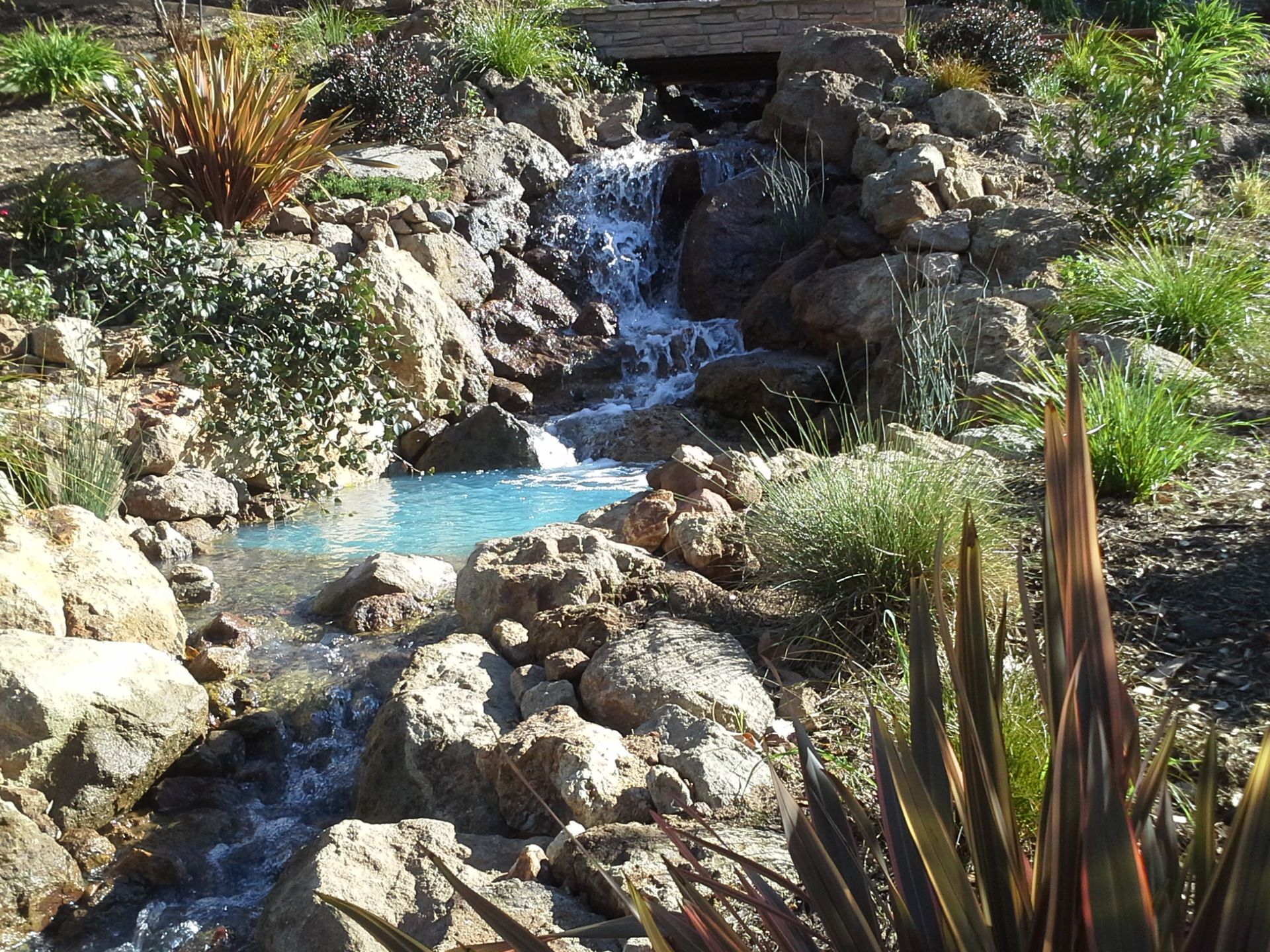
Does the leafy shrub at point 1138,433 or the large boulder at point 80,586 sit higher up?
the leafy shrub at point 1138,433

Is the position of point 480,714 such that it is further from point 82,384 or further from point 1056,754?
point 82,384

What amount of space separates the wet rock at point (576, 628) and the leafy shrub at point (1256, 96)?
11636mm

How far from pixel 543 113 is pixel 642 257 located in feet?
7.13

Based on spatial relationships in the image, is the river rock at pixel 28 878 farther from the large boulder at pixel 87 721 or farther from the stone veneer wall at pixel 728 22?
the stone veneer wall at pixel 728 22

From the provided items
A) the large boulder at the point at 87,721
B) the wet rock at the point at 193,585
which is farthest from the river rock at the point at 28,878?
the wet rock at the point at 193,585

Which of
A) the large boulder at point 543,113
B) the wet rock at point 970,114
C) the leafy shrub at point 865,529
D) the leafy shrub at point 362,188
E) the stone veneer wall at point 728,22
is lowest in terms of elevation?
the leafy shrub at point 865,529

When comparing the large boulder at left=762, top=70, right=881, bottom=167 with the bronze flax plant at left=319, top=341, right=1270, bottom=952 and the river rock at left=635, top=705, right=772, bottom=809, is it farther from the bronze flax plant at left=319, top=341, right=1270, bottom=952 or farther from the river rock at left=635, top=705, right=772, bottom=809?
the bronze flax plant at left=319, top=341, right=1270, bottom=952

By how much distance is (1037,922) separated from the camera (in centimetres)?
128

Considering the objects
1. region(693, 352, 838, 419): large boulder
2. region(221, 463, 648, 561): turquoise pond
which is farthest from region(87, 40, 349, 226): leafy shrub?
region(693, 352, 838, 419): large boulder

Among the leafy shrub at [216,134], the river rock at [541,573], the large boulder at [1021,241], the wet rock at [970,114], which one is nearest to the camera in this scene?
the river rock at [541,573]

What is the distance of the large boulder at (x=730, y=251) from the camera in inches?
436

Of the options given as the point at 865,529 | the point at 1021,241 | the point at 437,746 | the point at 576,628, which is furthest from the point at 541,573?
the point at 1021,241

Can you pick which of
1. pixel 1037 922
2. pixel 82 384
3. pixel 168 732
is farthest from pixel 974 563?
pixel 82 384

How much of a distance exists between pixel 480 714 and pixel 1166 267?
5.21 m
